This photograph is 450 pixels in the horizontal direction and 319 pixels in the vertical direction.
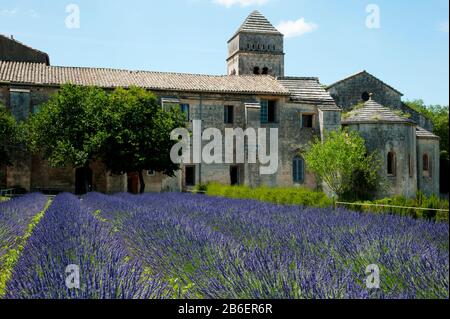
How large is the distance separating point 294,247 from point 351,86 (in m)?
27.3

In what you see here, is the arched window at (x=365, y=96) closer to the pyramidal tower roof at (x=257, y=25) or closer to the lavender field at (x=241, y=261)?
the pyramidal tower roof at (x=257, y=25)

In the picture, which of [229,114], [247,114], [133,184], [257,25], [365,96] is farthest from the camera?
[257,25]

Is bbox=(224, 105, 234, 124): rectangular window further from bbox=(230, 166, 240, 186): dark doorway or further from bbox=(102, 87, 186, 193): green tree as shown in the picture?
bbox=(102, 87, 186, 193): green tree

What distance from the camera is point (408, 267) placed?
407 cm

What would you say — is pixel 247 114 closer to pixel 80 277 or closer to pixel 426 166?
pixel 426 166

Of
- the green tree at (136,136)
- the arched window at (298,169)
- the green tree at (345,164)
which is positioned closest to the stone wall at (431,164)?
the green tree at (345,164)


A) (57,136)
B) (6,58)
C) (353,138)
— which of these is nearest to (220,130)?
(353,138)

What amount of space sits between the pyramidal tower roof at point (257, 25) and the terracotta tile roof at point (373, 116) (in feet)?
62.1

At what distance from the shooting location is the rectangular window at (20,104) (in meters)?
24.0

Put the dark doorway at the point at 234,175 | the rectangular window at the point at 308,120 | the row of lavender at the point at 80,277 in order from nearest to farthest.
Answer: the row of lavender at the point at 80,277 → the dark doorway at the point at 234,175 → the rectangular window at the point at 308,120

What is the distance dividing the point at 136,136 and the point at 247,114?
25.4ft

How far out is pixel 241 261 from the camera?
172 inches

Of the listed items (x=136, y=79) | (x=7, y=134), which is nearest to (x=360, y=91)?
(x=136, y=79)
